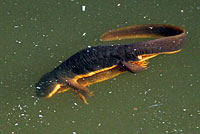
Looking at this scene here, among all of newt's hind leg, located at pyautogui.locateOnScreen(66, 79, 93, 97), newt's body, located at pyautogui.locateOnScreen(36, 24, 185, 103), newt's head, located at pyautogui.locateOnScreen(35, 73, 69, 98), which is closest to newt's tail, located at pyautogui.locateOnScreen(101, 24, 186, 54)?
newt's body, located at pyautogui.locateOnScreen(36, 24, 185, 103)

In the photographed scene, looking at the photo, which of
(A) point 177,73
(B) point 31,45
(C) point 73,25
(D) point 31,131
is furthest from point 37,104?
(A) point 177,73

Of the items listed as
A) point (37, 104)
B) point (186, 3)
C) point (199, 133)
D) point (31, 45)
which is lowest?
point (199, 133)

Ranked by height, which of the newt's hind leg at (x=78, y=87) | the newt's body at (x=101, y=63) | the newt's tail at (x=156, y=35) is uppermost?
the newt's tail at (x=156, y=35)

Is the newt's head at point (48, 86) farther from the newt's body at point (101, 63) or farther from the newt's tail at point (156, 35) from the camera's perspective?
the newt's tail at point (156, 35)

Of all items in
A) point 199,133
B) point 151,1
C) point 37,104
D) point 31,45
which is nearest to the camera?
point 199,133

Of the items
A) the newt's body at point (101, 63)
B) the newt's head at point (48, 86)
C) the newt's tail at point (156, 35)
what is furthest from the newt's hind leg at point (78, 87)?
the newt's tail at point (156, 35)

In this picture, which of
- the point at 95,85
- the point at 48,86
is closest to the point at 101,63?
the point at 95,85

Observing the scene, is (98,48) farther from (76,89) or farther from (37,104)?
(37,104)
